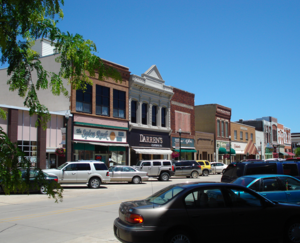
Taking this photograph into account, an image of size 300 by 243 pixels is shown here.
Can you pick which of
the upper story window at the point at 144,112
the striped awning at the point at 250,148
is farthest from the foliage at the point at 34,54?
the striped awning at the point at 250,148

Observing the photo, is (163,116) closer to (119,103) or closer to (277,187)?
(119,103)

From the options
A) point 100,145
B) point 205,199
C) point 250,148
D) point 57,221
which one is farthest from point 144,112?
point 250,148

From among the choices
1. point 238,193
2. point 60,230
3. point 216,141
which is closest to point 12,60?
point 238,193

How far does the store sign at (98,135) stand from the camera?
101ft

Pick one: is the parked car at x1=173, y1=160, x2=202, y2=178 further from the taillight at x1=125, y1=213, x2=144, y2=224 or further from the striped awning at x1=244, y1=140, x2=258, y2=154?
the striped awning at x1=244, y1=140, x2=258, y2=154

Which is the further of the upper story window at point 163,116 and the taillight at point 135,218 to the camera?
the upper story window at point 163,116

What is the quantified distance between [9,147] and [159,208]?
3.17 metres

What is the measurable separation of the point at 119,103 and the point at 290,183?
87.7 ft

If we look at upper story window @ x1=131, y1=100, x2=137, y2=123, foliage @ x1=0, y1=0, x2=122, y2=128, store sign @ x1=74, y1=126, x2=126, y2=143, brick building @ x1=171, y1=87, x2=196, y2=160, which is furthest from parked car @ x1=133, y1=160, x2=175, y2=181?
foliage @ x1=0, y1=0, x2=122, y2=128

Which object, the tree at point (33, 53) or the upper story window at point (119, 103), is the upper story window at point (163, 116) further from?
the tree at point (33, 53)

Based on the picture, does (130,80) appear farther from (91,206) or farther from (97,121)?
(91,206)

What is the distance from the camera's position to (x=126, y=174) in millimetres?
25766

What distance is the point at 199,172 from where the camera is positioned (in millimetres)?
33688

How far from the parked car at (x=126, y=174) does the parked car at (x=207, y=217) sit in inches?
730
